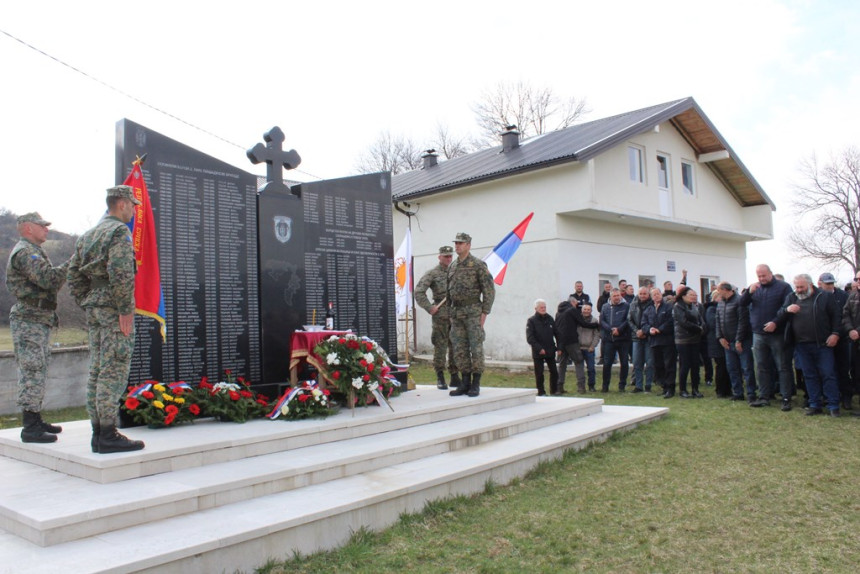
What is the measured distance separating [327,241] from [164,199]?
2183mm

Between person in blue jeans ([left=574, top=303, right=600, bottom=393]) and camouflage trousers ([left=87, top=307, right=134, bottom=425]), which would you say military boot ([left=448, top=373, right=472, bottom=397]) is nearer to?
person in blue jeans ([left=574, top=303, right=600, bottom=393])

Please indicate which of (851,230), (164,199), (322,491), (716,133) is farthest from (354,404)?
(851,230)

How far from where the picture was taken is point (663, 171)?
18.7m

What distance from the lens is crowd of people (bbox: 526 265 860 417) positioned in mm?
8289

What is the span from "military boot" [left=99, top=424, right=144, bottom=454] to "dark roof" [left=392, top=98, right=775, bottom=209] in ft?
39.2

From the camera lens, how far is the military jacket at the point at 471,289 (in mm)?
7766

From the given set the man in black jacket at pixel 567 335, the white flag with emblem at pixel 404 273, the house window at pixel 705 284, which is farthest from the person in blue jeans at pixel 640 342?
the house window at pixel 705 284

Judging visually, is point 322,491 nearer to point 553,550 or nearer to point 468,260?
point 553,550

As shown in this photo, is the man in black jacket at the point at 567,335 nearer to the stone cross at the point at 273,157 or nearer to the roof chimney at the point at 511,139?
the stone cross at the point at 273,157

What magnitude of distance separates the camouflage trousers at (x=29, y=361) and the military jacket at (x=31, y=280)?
0.26 feet

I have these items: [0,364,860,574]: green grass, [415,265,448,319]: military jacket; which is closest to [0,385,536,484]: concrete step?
[0,364,860,574]: green grass

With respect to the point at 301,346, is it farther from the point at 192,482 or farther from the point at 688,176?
Result: the point at 688,176

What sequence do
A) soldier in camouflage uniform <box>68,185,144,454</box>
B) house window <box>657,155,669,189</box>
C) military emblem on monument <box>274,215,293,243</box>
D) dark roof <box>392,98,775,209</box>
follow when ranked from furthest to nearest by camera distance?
1. house window <box>657,155,669,189</box>
2. dark roof <box>392,98,775,209</box>
3. military emblem on monument <box>274,215,293,243</box>
4. soldier in camouflage uniform <box>68,185,144,454</box>

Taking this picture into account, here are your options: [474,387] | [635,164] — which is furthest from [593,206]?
[474,387]
